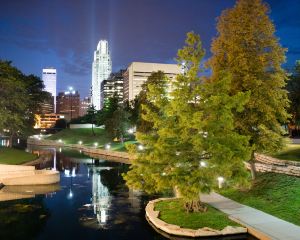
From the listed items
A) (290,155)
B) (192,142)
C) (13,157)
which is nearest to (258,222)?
(192,142)

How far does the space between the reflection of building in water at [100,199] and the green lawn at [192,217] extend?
405 centimetres

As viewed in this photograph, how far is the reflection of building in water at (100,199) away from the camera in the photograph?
27.0 m

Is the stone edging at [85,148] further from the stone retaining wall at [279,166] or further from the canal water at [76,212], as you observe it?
the stone retaining wall at [279,166]

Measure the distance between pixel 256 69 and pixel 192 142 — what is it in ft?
35.7

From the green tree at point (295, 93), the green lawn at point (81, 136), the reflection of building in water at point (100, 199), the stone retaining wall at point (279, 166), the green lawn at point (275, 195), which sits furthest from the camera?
the green lawn at point (81, 136)

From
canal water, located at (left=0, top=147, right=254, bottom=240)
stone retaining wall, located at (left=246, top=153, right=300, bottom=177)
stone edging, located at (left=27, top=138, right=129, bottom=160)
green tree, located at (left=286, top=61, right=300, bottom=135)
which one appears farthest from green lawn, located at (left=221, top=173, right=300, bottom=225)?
stone edging, located at (left=27, top=138, right=129, bottom=160)

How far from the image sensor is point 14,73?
66500 millimetres

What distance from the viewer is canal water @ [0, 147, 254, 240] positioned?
23.0 m

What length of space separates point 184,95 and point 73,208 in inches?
529

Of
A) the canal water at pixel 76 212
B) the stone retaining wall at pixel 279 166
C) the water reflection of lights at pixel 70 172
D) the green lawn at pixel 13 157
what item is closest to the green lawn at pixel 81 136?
the green lawn at pixel 13 157

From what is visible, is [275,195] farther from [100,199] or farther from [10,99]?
[10,99]

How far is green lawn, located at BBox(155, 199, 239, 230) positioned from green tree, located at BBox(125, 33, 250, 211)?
753 millimetres

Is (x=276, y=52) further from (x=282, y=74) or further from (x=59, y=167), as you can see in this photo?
(x=59, y=167)

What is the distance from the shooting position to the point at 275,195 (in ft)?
87.5
